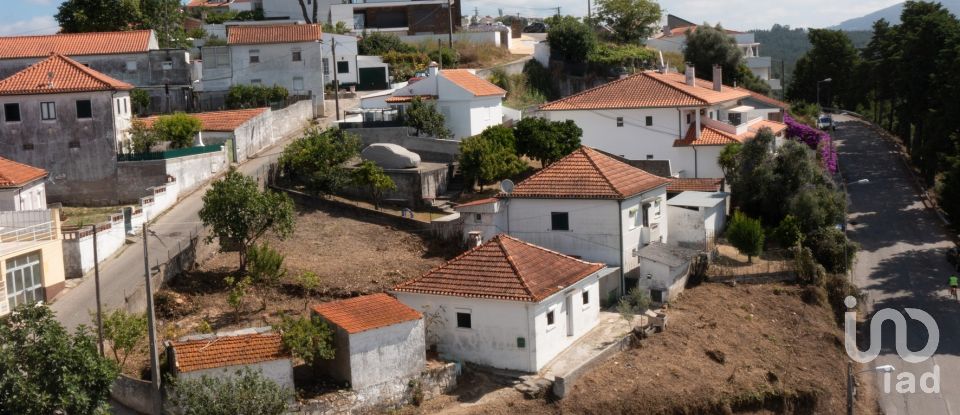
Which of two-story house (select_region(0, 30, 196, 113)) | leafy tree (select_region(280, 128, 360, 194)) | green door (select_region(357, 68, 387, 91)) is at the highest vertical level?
two-story house (select_region(0, 30, 196, 113))

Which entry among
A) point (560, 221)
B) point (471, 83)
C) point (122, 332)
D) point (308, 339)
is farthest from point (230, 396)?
point (471, 83)

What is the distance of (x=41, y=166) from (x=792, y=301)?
2705cm

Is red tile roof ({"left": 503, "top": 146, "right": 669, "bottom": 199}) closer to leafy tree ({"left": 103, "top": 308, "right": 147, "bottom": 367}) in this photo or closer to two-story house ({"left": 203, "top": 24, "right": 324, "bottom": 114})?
leafy tree ({"left": 103, "top": 308, "right": 147, "bottom": 367})

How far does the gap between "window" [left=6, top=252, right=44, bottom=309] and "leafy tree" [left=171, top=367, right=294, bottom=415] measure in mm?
7036

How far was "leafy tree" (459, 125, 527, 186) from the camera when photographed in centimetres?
4247

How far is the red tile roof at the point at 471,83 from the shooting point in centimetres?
4931

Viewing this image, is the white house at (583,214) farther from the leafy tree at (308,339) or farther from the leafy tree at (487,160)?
the leafy tree at (308,339)

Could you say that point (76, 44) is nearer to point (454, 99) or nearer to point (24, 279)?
point (454, 99)

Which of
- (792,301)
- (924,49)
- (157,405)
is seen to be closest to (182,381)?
(157,405)

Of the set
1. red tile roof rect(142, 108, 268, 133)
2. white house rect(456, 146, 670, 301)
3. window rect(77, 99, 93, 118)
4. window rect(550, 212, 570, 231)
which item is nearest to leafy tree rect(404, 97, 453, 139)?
red tile roof rect(142, 108, 268, 133)

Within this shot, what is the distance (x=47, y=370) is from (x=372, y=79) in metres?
40.3

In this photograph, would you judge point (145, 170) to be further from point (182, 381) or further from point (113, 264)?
point (182, 381)

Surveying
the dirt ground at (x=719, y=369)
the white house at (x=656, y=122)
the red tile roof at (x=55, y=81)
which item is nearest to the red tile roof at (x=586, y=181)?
the dirt ground at (x=719, y=369)

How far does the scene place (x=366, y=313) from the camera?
91.7 ft
